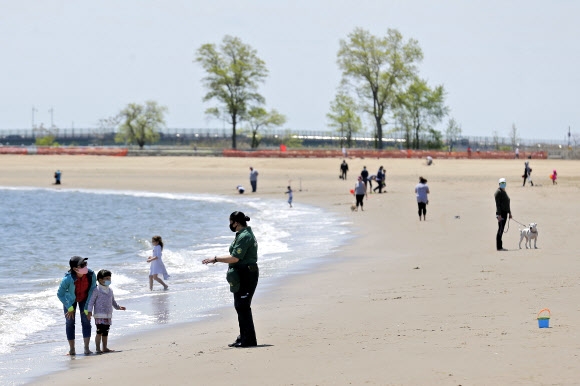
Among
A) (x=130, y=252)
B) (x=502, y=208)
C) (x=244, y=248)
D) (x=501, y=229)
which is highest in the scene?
(x=244, y=248)

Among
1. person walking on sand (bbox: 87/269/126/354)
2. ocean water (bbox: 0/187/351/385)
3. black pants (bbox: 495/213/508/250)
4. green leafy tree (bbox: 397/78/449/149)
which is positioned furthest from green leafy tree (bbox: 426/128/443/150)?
person walking on sand (bbox: 87/269/126/354)

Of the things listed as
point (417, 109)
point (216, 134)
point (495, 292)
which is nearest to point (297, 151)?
point (417, 109)

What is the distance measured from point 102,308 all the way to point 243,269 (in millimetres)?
2161

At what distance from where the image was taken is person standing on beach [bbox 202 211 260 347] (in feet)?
34.6

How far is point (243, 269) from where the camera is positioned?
421 inches

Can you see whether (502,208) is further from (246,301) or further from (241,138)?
(241,138)

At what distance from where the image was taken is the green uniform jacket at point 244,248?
1052 centimetres

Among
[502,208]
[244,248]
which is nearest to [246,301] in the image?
[244,248]

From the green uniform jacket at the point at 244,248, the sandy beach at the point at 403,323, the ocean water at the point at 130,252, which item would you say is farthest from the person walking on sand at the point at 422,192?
the green uniform jacket at the point at 244,248

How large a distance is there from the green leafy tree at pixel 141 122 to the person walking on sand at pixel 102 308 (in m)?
101

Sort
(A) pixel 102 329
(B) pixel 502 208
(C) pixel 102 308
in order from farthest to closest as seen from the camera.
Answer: (B) pixel 502 208 → (C) pixel 102 308 → (A) pixel 102 329

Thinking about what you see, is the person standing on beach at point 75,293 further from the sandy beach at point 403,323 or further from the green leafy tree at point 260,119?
the green leafy tree at point 260,119

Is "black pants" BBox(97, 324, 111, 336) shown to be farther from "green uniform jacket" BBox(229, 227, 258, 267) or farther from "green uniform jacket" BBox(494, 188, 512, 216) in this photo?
"green uniform jacket" BBox(494, 188, 512, 216)

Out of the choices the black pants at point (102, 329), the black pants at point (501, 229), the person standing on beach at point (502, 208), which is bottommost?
the black pants at point (102, 329)
